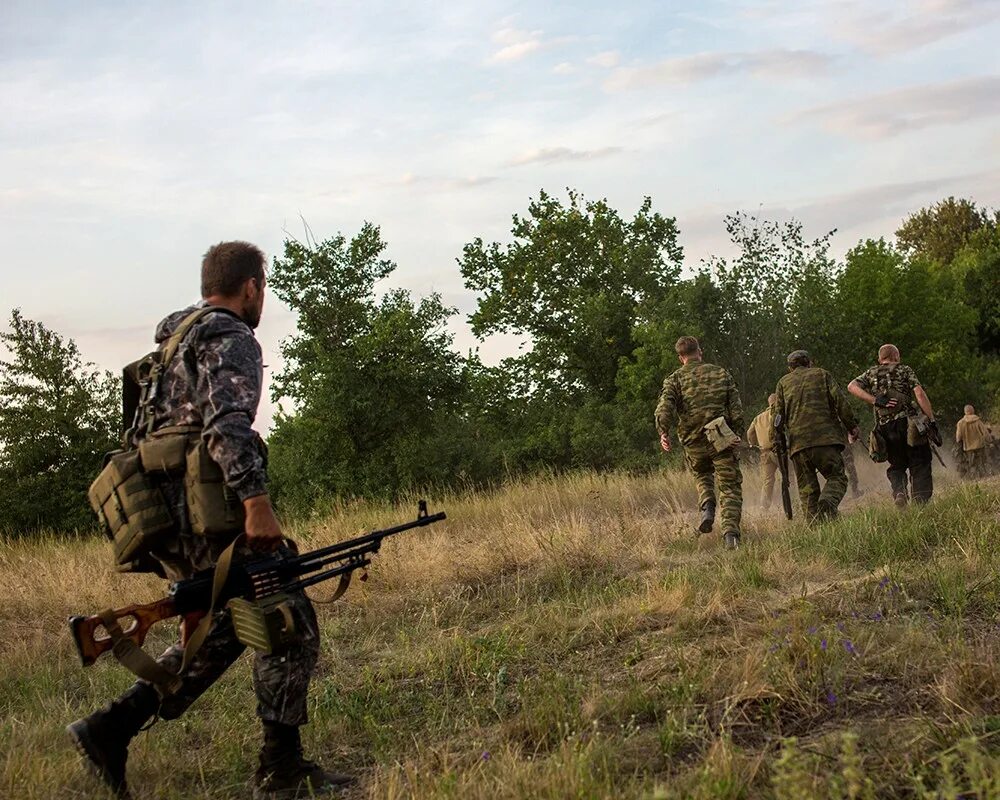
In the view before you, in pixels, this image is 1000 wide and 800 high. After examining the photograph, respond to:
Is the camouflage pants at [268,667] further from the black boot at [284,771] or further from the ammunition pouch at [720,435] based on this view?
the ammunition pouch at [720,435]

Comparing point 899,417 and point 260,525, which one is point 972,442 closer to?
point 899,417

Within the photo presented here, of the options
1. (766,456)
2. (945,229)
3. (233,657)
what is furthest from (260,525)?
(945,229)

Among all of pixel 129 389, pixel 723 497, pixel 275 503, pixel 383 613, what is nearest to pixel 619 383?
pixel 275 503

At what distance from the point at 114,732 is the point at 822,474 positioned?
795 cm

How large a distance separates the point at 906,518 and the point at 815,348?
23.9 metres

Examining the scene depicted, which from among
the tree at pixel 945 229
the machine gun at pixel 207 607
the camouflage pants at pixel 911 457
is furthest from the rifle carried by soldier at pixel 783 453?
the tree at pixel 945 229

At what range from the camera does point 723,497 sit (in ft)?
32.1

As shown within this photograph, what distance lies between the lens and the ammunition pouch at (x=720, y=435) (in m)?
9.74

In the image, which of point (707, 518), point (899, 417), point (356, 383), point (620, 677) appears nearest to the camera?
point (620, 677)

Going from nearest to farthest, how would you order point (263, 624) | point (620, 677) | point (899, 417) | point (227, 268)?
point (263, 624) < point (227, 268) < point (620, 677) < point (899, 417)

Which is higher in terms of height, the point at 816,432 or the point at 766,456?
the point at 816,432

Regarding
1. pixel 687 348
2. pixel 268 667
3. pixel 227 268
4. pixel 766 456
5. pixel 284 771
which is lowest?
pixel 766 456

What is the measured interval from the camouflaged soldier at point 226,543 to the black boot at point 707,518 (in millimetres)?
6597

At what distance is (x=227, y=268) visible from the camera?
13.4 feet
